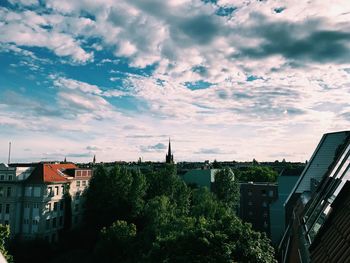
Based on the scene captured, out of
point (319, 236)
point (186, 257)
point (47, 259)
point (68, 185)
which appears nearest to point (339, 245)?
point (319, 236)

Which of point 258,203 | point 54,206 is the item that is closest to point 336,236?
point 54,206

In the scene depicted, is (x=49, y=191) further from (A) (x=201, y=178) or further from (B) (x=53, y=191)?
(A) (x=201, y=178)

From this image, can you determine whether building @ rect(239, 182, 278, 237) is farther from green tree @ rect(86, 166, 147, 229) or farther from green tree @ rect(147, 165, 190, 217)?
green tree @ rect(86, 166, 147, 229)

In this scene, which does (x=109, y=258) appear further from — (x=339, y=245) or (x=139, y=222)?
(x=339, y=245)

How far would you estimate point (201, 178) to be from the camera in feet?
283

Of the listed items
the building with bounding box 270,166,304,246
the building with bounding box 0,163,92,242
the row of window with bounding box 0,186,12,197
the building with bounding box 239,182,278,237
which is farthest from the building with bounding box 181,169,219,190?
the row of window with bounding box 0,186,12,197

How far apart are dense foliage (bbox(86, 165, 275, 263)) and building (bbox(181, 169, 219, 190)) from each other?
14240mm

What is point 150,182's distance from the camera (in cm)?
6675

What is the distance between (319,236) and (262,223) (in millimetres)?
67822

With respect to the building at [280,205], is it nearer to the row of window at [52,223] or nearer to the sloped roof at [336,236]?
the row of window at [52,223]

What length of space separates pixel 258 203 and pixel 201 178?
19085 mm

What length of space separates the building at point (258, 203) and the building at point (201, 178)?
1263cm

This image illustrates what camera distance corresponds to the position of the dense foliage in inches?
827

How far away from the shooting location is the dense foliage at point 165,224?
21000 mm
